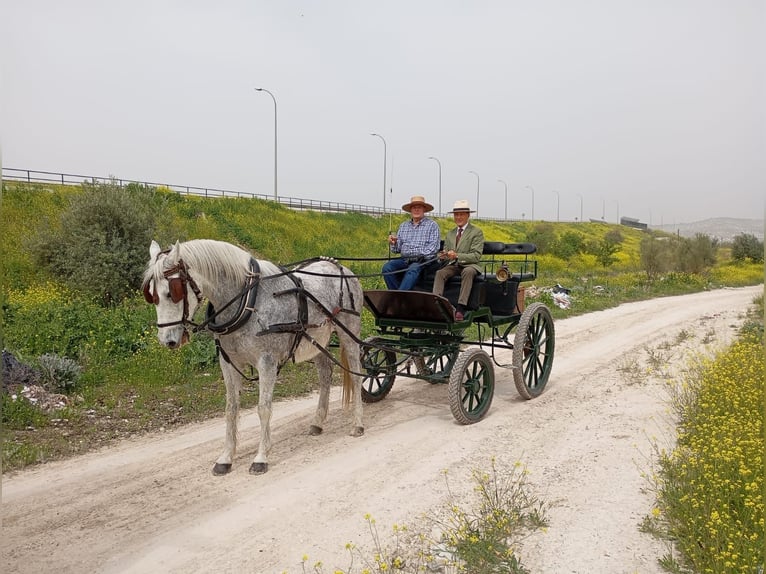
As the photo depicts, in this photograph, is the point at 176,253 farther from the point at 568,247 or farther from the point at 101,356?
the point at 568,247

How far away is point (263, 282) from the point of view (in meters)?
5.57

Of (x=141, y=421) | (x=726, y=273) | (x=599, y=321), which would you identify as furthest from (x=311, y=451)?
(x=726, y=273)

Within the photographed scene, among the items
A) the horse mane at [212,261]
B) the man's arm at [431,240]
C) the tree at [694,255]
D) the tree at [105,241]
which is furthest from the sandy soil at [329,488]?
the tree at [694,255]

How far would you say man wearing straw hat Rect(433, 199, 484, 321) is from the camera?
711 centimetres

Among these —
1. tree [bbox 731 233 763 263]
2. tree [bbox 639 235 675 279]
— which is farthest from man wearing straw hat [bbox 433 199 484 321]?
tree [bbox 731 233 763 263]

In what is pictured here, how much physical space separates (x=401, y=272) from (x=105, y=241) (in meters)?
12.7

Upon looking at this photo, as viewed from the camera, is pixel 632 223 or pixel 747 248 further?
pixel 632 223

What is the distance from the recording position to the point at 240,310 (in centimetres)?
520

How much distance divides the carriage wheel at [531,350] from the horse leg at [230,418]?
Result: 3.82m

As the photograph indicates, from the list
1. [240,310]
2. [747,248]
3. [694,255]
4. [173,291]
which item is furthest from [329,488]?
[747,248]

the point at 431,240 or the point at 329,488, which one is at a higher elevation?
the point at 431,240

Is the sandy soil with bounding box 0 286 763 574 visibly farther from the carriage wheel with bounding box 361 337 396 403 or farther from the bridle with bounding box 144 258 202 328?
the bridle with bounding box 144 258 202 328

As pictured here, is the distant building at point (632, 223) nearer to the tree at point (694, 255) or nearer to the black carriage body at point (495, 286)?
the tree at point (694, 255)

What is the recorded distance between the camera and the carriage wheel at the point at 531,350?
7.69 metres
